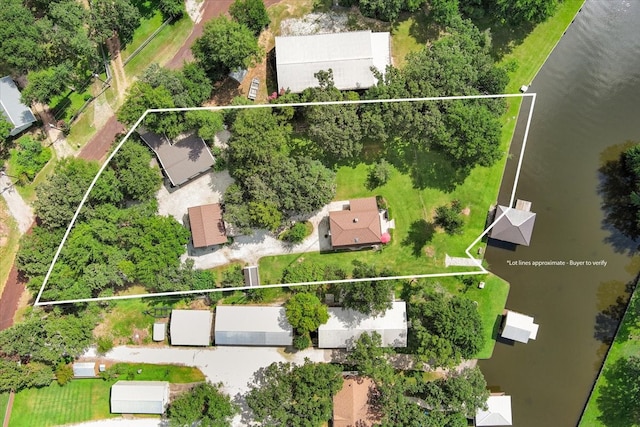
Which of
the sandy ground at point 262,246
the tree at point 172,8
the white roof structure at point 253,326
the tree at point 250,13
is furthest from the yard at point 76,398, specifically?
the tree at point 172,8

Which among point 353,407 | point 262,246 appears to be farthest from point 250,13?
point 353,407

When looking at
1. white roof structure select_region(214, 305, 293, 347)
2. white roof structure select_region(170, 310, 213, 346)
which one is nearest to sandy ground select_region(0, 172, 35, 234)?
white roof structure select_region(170, 310, 213, 346)

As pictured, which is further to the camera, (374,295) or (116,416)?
(116,416)

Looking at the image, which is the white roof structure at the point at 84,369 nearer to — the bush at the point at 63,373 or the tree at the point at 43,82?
the bush at the point at 63,373

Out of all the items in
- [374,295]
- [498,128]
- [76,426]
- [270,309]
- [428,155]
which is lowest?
[76,426]

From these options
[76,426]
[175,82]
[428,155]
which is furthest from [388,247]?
[76,426]

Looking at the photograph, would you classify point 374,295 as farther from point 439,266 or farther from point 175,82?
point 175,82
